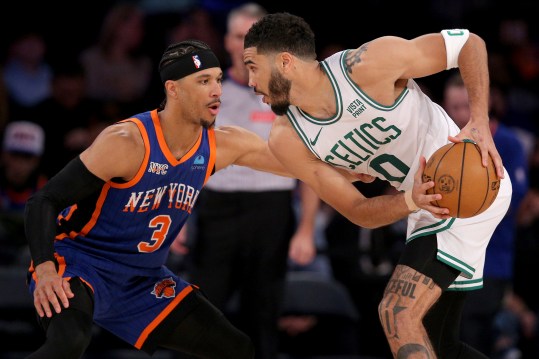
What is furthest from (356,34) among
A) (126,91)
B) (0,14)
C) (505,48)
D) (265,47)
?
(265,47)

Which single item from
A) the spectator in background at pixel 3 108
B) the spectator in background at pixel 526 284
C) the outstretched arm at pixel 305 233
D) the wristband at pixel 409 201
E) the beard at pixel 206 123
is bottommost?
the spectator in background at pixel 526 284

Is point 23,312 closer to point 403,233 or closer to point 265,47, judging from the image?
point 403,233

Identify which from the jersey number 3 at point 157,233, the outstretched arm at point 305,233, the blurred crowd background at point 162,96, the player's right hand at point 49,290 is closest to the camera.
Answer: the player's right hand at point 49,290

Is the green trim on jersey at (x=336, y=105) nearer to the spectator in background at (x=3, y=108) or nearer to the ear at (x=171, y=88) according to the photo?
the ear at (x=171, y=88)

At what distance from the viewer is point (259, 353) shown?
645 cm

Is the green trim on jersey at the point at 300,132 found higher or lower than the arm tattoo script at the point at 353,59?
lower

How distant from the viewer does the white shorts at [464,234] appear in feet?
16.0

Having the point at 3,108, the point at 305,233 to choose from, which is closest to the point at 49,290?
the point at 305,233

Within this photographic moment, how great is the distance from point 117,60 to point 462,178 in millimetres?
5454

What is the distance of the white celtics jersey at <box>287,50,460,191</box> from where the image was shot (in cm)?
492

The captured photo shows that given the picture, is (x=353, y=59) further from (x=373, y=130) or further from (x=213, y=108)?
(x=213, y=108)

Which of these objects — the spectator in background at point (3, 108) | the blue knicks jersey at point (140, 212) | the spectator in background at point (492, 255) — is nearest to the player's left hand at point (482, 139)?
the blue knicks jersey at point (140, 212)

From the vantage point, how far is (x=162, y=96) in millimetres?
9164

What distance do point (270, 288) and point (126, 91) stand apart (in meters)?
3.44
